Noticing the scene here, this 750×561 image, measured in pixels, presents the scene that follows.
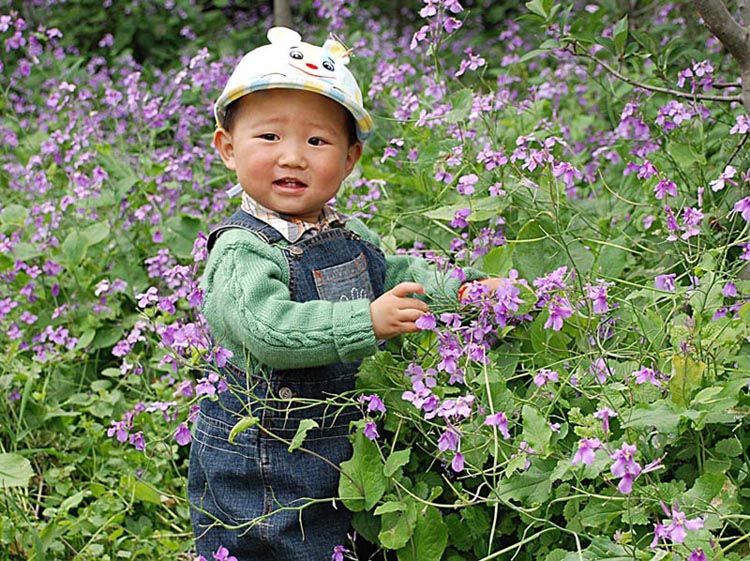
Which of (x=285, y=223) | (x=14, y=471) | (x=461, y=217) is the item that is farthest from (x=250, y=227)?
(x=14, y=471)

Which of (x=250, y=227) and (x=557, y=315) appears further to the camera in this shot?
(x=250, y=227)

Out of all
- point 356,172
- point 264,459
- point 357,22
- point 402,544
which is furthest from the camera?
point 357,22

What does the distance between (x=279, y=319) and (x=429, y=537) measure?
1.46 feet

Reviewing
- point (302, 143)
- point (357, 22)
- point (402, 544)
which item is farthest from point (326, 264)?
point (357, 22)

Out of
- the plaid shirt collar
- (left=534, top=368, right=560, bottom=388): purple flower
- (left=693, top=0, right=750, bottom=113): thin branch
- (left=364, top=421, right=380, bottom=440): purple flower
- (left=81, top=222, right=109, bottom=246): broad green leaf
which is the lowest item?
(left=81, top=222, right=109, bottom=246): broad green leaf

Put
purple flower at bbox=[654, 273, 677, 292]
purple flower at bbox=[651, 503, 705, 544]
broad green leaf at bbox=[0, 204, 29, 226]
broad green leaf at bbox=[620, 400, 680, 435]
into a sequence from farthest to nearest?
1. broad green leaf at bbox=[0, 204, 29, 226]
2. purple flower at bbox=[654, 273, 677, 292]
3. broad green leaf at bbox=[620, 400, 680, 435]
4. purple flower at bbox=[651, 503, 705, 544]

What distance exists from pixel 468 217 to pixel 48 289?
1.42 m

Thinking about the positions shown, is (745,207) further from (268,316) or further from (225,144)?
(225,144)

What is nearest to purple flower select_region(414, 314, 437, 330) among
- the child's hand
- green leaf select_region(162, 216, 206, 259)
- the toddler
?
the child's hand

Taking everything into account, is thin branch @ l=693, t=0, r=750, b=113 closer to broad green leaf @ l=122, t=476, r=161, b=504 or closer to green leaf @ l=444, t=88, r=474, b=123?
green leaf @ l=444, t=88, r=474, b=123

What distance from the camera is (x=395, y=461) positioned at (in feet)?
5.58

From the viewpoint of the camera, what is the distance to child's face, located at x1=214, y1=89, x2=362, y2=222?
6.12ft

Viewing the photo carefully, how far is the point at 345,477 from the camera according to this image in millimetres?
1776

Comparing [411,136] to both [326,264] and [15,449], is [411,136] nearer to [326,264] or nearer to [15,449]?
[326,264]
